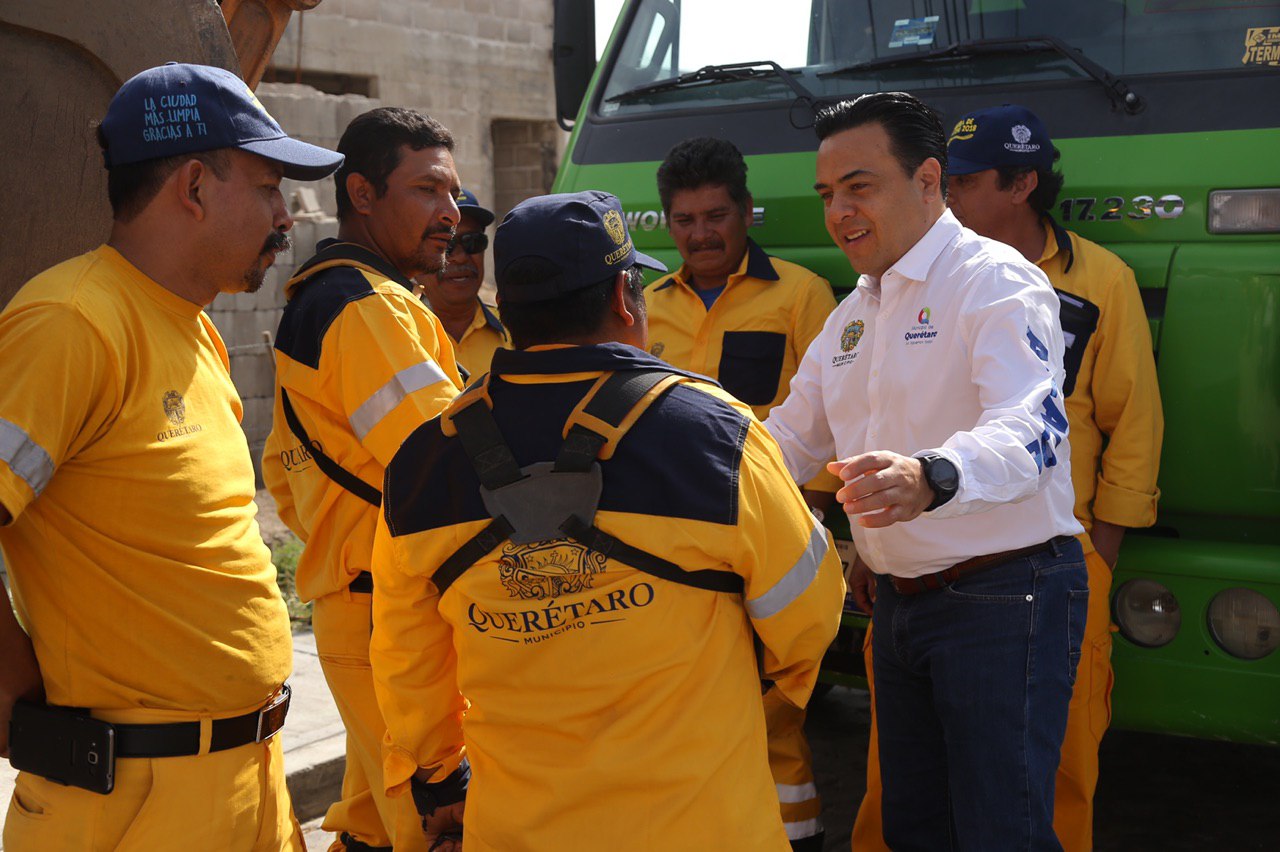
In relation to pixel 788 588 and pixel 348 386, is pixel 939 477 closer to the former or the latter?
pixel 788 588

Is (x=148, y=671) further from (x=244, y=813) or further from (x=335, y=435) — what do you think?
(x=335, y=435)

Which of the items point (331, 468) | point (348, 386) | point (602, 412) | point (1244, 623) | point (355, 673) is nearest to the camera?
point (602, 412)

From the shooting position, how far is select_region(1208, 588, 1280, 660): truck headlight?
325 cm

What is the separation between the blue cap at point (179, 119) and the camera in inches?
93.0

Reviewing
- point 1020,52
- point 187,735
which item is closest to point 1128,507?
point 1020,52

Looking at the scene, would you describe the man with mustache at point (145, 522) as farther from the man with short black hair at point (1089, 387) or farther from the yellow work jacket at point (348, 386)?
the man with short black hair at point (1089, 387)

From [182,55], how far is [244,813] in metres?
1.84

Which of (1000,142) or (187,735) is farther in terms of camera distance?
(1000,142)

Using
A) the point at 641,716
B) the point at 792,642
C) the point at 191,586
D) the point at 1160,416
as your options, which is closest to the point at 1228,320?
the point at 1160,416

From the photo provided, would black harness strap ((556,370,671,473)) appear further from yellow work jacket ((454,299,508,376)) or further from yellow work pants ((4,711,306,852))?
yellow work jacket ((454,299,508,376))

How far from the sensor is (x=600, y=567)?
202cm

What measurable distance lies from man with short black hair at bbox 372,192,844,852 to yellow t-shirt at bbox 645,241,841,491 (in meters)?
1.82

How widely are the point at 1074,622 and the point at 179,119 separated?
2.12m

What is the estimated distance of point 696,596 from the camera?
6.73ft
